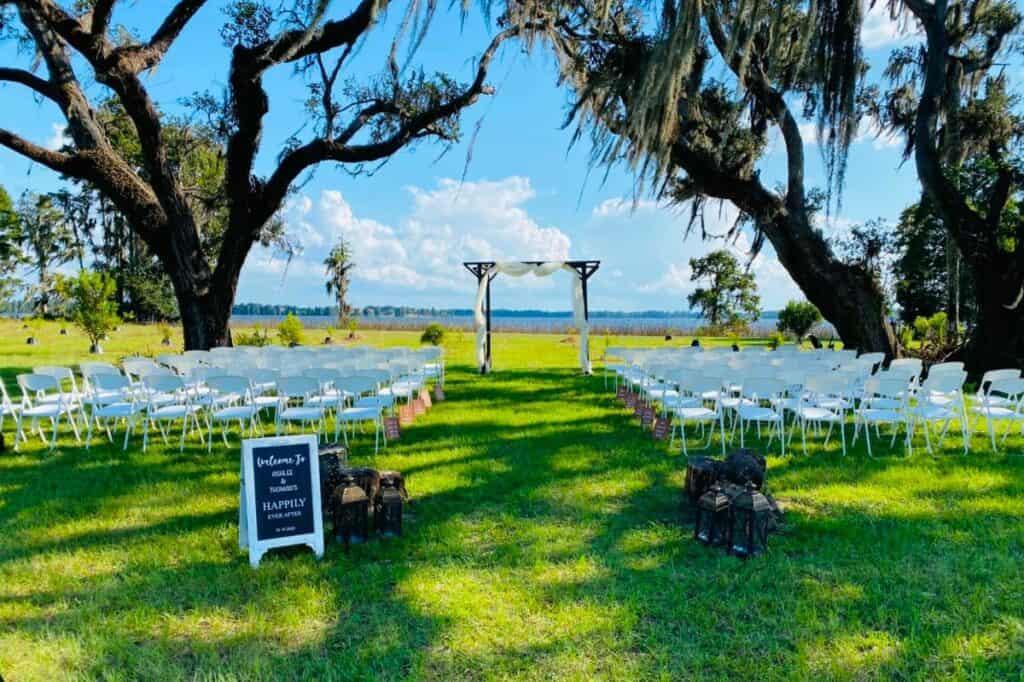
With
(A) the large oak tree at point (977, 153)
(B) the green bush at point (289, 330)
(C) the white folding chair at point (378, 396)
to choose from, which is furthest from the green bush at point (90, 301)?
(A) the large oak tree at point (977, 153)

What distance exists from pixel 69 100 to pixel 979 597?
12.3 meters

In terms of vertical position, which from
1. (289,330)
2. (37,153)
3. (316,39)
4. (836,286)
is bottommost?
(289,330)

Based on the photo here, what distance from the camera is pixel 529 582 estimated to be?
2.95 metres

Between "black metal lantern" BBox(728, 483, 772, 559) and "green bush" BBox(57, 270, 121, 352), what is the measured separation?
15329mm

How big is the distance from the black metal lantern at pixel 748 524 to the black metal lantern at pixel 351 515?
215 centimetres

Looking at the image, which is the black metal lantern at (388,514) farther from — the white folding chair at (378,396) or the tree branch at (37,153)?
the tree branch at (37,153)

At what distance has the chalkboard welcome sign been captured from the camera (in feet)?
10.3

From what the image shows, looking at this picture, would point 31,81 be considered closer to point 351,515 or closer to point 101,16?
point 101,16

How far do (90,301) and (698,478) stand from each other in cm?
1526

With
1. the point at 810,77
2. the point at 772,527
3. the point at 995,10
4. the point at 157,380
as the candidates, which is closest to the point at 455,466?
the point at 772,527

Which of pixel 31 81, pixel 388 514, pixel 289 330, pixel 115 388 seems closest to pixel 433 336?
pixel 289 330

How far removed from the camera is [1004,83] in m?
9.87

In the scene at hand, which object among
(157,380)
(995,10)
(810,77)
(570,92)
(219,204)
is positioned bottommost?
(157,380)

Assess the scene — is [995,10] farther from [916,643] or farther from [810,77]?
[916,643]
